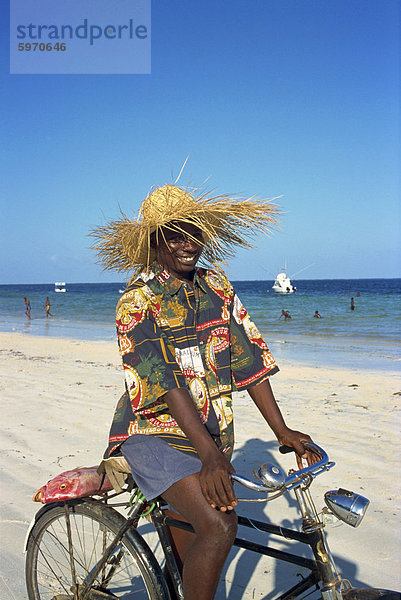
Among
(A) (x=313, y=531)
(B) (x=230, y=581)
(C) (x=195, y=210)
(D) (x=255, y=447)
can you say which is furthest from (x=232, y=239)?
(D) (x=255, y=447)

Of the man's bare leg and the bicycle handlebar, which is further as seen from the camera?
the man's bare leg

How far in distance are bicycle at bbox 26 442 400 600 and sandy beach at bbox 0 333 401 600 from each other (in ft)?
Answer: 1.63

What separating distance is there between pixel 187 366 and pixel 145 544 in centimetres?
71

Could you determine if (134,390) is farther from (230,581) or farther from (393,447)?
(393,447)

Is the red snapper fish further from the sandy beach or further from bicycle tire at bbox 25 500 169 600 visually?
the sandy beach

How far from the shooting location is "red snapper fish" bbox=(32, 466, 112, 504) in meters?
2.16

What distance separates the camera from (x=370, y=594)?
1.68 m

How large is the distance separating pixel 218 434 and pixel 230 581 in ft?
4.34

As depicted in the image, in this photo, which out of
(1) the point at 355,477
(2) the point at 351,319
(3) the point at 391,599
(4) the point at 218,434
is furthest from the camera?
(2) the point at 351,319

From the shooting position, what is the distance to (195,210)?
2268mm

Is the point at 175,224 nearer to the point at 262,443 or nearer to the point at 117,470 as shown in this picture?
the point at 117,470

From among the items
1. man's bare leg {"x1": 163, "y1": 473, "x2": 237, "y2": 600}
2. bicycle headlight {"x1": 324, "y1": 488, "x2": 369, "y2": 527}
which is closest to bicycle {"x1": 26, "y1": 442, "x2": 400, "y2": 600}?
bicycle headlight {"x1": 324, "y1": 488, "x2": 369, "y2": 527}

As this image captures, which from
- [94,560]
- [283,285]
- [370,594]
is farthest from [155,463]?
[283,285]

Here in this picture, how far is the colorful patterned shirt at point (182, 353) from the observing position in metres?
2.00
